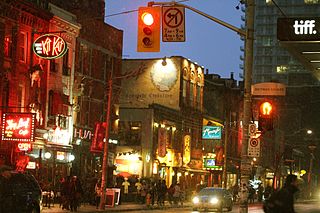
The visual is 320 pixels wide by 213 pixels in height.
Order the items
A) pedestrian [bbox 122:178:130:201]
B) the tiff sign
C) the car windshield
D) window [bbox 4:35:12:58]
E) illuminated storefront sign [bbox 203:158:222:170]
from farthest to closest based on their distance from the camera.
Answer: illuminated storefront sign [bbox 203:158:222:170] < pedestrian [bbox 122:178:130:201] < the car windshield < window [bbox 4:35:12:58] < the tiff sign

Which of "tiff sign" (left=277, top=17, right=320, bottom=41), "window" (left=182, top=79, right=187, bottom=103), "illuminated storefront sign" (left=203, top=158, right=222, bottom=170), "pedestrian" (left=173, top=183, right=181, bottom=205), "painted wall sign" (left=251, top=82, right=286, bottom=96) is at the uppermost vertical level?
"window" (left=182, top=79, right=187, bottom=103)

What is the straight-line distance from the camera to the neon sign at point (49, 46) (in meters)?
38.0

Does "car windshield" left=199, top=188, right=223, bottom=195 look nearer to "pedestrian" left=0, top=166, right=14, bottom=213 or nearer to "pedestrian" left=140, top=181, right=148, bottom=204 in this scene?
"pedestrian" left=140, top=181, right=148, bottom=204

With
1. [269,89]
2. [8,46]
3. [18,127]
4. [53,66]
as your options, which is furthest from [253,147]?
[53,66]

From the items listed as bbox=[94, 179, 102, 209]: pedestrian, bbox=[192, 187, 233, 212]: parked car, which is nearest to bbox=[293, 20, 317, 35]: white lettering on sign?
bbox=[192, 187, 233, 212]: parked car

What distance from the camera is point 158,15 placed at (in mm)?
19891

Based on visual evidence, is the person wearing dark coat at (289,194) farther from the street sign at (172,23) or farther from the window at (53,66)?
the window at (53,66)

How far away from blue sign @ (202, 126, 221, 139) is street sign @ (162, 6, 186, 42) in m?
47.2

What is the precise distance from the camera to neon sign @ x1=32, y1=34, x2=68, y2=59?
125 ft

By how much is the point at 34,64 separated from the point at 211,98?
39361mm

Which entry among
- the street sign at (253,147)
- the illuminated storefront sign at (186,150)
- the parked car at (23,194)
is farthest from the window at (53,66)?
the illuminated storefront sign at (186,150)

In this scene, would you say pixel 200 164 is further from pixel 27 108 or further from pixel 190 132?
pixel 27 108

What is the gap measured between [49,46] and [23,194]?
16.4m

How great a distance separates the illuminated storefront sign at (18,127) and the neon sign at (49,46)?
146 inches
